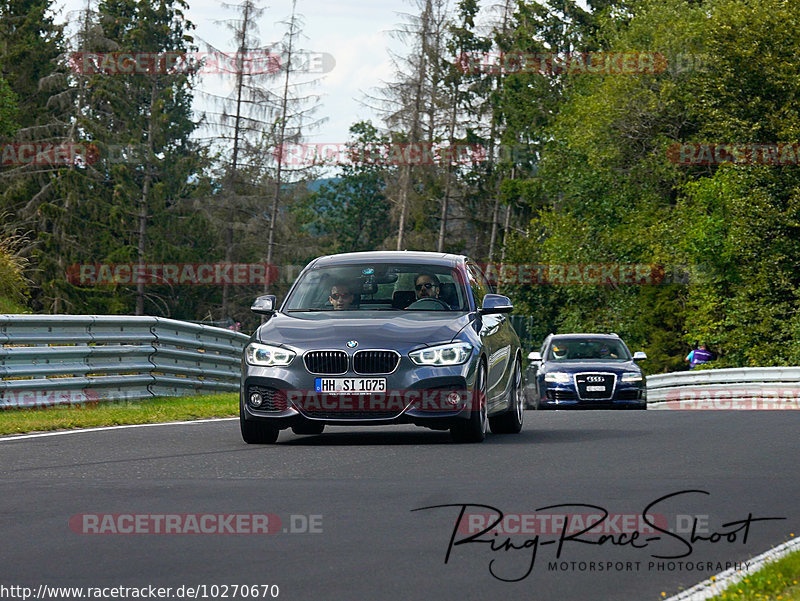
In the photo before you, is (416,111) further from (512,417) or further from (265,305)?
(265,305)

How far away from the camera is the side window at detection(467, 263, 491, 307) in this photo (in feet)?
46.6

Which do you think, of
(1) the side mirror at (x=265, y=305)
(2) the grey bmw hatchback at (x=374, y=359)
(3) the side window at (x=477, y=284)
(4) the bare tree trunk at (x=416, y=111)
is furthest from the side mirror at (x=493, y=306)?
(4) the bare tree trunk at (x=416, y=111)

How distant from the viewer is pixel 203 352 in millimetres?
21875

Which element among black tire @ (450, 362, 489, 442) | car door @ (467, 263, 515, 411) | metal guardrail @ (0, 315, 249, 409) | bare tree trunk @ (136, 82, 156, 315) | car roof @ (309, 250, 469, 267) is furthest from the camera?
bare tree trunk @ (136, 82, 156, 315)

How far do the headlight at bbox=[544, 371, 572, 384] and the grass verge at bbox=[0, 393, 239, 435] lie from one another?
19.2ft

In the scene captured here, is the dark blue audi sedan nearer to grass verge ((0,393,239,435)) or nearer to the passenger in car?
grass verge ((0,393,239,435))

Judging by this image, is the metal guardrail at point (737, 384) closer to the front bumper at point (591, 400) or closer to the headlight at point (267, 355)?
the front bumper at point (591, 400)

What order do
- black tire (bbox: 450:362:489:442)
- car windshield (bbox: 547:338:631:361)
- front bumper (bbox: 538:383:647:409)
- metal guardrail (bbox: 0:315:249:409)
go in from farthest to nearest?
car windshield (bbox: 547:338:631:361)
front bumper (bbox: 538:383:647:409)
metal guardrail (bbox: 0:315:249:409)
black tire (bbox: 450:362:489:442)

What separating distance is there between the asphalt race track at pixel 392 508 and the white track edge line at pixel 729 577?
10 centimetres

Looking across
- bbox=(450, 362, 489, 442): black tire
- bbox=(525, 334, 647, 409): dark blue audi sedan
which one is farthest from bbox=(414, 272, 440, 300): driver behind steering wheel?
bbox=(525, 334, 647, 409): dark blue audi sedan

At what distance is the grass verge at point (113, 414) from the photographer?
14805mm

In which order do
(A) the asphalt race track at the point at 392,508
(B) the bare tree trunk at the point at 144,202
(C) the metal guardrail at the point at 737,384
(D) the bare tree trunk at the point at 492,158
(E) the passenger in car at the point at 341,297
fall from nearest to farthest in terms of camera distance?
(A) the asphalt race track at the point at 392,508 → (E) the passenger in car at the point at 341,297 → (C) the metal guardrail at the point at 737,384 → (B) the bare tree trunk at the point at 144,202 → (D) the bare tree trunk at the point at 492,158

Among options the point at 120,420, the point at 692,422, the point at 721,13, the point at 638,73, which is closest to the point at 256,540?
the point at 120,420

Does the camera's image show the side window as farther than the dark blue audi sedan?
No
